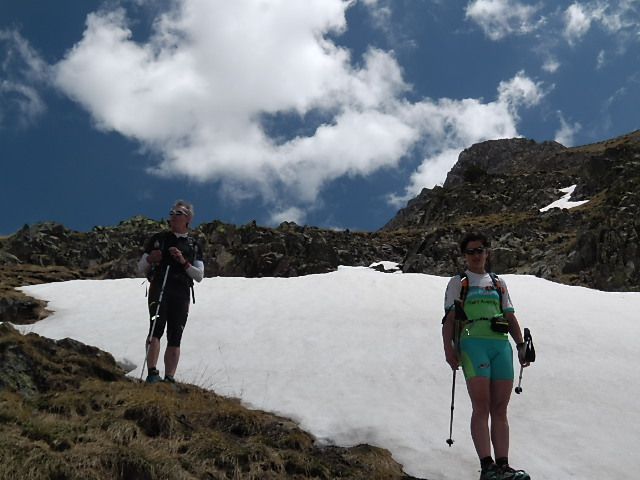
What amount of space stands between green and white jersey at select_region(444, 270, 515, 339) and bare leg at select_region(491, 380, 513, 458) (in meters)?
0.49

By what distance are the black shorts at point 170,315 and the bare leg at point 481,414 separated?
4.27 metres

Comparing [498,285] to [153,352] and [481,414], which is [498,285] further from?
[153,352]

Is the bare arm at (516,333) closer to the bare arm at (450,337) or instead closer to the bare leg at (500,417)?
the bare leg at (500,417)

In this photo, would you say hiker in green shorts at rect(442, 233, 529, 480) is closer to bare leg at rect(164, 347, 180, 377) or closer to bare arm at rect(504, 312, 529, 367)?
bare arm at rect(504, 312, 529, 367)

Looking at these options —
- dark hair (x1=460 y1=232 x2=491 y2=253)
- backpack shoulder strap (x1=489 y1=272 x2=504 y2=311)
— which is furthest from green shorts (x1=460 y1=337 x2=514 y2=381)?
dark hair (x1=460 y1=232 x2=491 y2=253)

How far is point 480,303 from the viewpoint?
5.46m

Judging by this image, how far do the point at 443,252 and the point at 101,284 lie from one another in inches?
1571

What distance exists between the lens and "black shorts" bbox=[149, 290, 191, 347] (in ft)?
24.9

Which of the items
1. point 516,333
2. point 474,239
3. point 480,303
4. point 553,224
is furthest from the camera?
point 553,224

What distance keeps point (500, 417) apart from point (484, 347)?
0.67 m

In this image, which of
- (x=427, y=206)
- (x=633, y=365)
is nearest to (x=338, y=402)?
(x=633, y=365)

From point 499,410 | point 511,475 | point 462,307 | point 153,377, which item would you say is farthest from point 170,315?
point 511,475

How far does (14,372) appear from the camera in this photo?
19.8 feet

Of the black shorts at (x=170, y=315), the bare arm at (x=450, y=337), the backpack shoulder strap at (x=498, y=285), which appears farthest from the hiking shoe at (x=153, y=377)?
the backpack shoulder strap at (x=498, y=285)
